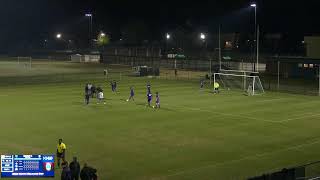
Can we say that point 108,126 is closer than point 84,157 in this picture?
No

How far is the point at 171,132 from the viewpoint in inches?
1261

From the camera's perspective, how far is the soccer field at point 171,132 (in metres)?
24.0

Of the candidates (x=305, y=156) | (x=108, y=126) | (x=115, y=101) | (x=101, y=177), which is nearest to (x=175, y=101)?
(x=115, y=101)

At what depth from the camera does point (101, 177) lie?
2191 cm

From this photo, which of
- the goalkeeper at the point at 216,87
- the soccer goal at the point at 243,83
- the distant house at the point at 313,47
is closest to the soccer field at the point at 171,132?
the goalkeeper at the point at 216,87

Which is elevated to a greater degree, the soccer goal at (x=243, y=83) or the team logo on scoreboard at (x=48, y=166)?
the soccer goal at (x=243, y=83)

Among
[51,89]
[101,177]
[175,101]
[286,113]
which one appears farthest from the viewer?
[51,89]

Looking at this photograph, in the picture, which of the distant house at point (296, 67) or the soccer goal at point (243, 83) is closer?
the soccer goal at point (243, 83)

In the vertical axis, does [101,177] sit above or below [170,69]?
below

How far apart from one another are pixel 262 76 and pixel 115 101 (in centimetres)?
3728

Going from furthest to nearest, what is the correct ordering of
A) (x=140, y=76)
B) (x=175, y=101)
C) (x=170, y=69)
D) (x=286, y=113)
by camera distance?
1. (x=170, y=69)
2. (x=140, y=76)
3. (x=175, y=101)
4. (x=286, y=113)

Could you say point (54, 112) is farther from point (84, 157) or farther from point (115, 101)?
point (84, 157)
